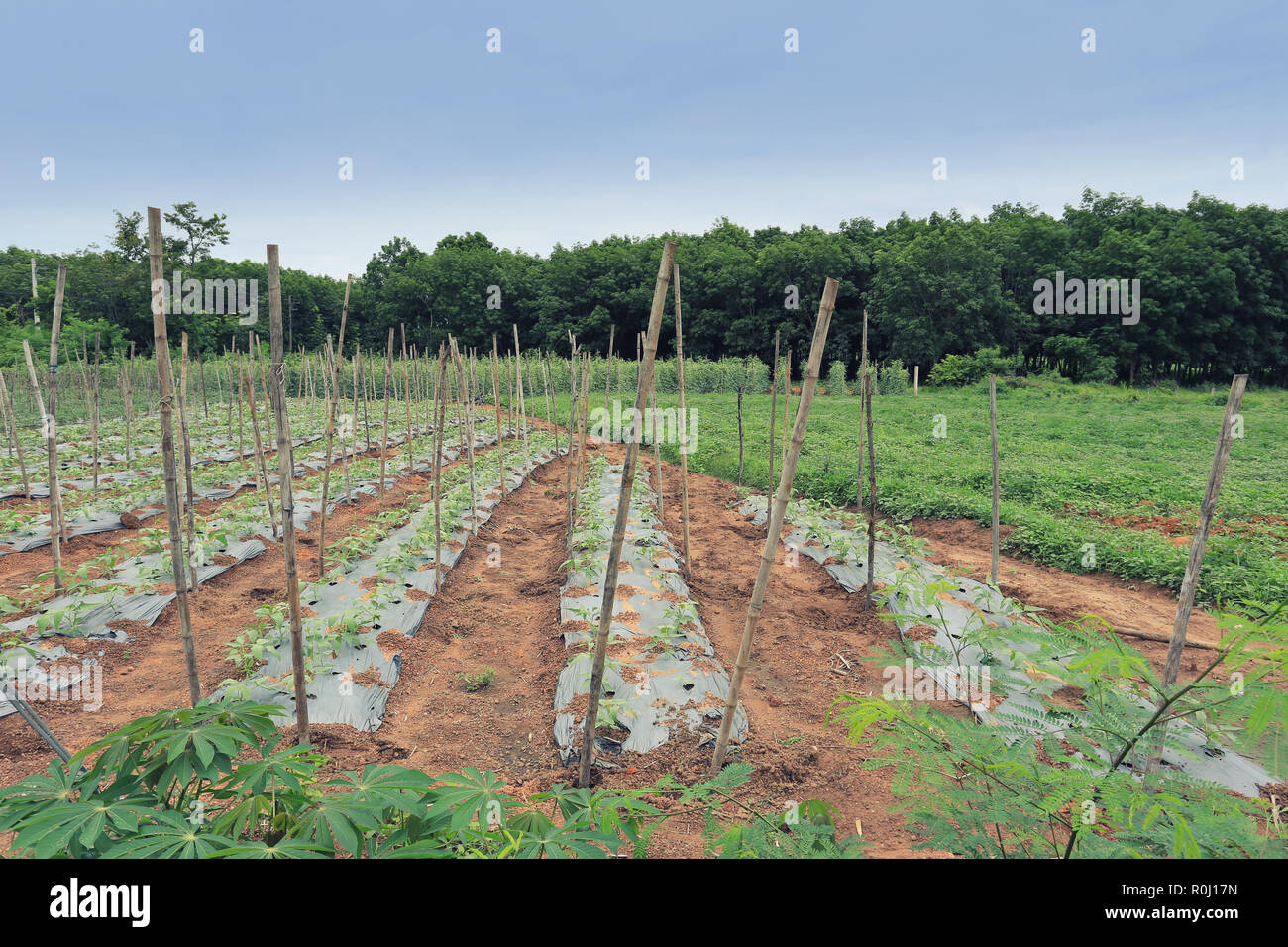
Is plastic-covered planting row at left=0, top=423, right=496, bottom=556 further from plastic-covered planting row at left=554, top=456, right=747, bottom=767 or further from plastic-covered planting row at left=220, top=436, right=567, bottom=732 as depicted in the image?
plastic-covered planting row at left=554, top=456, right=747, bottom=767

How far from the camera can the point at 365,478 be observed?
10719 mm

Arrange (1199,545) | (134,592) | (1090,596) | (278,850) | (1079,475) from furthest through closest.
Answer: (1079,475) < (1090,596) < (134,592) < (1199,545) < (278,850)

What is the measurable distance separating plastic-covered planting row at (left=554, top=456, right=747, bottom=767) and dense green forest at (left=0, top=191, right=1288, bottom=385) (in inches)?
900

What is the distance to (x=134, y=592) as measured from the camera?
5402 mm

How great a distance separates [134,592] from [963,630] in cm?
626

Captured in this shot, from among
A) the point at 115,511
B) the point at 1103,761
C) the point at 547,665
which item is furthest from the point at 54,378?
the point at 1103,761

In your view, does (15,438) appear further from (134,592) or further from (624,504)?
(624,504)

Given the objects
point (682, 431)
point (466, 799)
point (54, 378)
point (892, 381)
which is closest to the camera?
point (466, 799)

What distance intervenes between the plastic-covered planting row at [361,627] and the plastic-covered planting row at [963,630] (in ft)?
11.5

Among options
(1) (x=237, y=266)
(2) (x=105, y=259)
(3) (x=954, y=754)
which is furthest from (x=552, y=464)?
(1) (x=237, y=266)

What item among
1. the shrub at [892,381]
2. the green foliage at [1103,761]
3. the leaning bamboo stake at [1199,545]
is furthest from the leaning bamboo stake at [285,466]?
the shrub at [892,381]

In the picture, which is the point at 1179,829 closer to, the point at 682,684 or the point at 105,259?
the point at 682,684

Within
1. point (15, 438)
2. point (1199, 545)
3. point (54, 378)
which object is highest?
point (54, 378)
